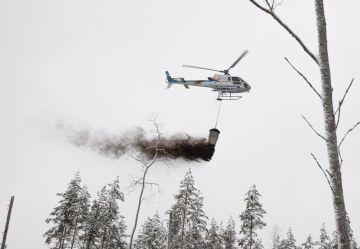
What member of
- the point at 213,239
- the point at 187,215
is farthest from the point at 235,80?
the point at 213,239

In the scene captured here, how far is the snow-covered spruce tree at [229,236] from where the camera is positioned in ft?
252

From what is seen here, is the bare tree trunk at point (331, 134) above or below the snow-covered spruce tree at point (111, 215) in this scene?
below

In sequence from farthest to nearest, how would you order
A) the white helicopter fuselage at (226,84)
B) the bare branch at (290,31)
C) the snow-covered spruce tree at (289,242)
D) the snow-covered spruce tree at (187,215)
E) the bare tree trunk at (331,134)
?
the snow-covered spruce tree at (289,242) → the snow-covered spruce tree at (187,215) → the white helicopter fuselage at (226,84) → the bare branch at (290,31) → the bare tree trunk at (331,134)

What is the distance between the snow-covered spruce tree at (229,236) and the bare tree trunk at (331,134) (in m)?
75.1

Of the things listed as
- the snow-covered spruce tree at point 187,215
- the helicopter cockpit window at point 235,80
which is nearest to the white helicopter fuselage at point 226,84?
the helicopter cockpit window at point 235,80

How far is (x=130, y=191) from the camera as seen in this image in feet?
109

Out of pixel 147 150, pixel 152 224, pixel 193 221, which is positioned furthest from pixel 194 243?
pixel 147 150

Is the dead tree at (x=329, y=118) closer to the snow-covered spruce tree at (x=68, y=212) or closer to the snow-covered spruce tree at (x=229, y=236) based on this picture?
the snow-covered spruce tree at (x=68, y=212)

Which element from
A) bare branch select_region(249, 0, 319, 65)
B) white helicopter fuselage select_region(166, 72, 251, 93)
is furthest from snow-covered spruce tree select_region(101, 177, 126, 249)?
bare branch select_region(249, 0, 319, 65)

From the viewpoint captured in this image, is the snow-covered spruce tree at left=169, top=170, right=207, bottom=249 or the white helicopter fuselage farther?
the snow-covered spruce tree at left=169, top=170, right=207, bottom=249

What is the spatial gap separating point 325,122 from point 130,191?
1211 inches

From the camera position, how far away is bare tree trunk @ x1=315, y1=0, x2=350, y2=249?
336 centimetres

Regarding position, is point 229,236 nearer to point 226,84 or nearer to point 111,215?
point 111,215

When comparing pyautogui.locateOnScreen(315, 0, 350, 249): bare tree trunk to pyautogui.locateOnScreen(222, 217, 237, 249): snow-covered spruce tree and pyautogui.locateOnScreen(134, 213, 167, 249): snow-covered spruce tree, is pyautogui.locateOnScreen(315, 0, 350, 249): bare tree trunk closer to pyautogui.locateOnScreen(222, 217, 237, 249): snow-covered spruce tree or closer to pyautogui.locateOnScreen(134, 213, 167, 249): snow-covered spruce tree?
pyautogui.locateOnScreen(134, 213, 167, 249): snow-covered spruce tree
